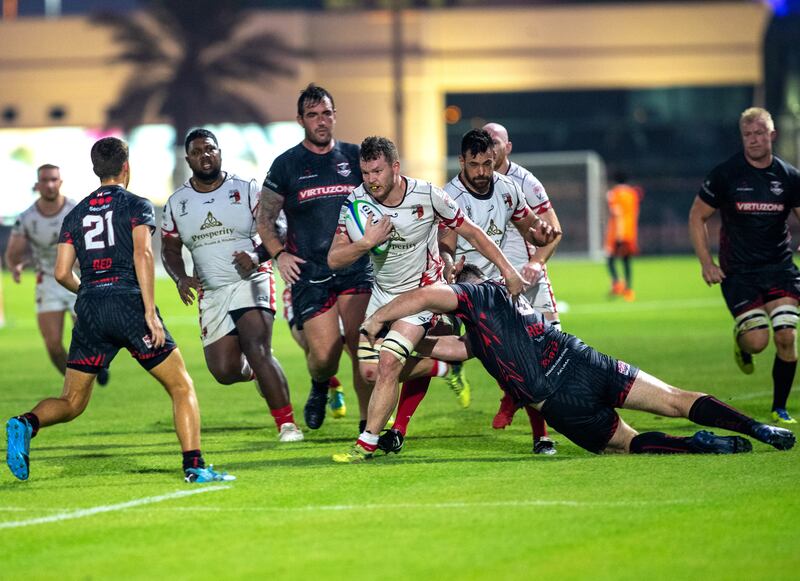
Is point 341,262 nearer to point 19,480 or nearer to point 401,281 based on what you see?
point 401,281

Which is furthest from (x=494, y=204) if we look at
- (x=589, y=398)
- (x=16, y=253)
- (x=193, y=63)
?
(x=193, y=63)

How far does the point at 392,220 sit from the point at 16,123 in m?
52.4

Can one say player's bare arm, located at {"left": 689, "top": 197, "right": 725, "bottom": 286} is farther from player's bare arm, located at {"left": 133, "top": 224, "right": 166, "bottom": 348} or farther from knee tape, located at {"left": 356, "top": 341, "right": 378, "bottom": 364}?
player's bare arm, located at {"left": 133, "top": 224, "right": 166, "bottom": 348}

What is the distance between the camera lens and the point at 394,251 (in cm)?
1012

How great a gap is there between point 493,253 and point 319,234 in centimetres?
219

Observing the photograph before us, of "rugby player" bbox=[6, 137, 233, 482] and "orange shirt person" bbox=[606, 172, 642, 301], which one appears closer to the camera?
"rugby player" bbox=[6, 137, 233, 482]

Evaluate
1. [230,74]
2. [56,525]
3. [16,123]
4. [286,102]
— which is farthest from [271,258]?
[16,123]

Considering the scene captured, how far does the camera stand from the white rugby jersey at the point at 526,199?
448 inches

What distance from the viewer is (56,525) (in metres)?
7.92

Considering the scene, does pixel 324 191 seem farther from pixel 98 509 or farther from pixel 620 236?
pixel 620 236

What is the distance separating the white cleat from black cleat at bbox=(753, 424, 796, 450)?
3451 millimetres

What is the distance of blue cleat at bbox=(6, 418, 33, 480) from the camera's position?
926 cm

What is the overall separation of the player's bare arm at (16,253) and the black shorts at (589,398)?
7.80 meters

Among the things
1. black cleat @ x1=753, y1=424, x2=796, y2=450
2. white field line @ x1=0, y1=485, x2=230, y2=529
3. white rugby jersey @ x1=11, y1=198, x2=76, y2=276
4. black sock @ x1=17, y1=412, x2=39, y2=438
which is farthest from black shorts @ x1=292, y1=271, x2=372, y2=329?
white rugby jersey @ x1=11, y1=198, x2=76, y2=276
